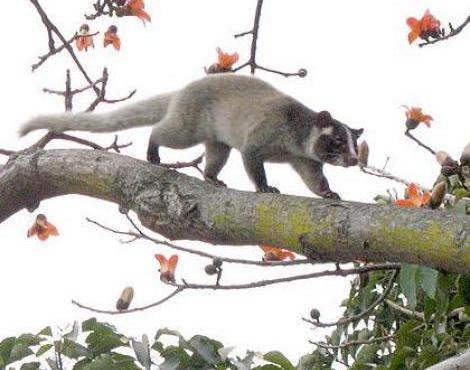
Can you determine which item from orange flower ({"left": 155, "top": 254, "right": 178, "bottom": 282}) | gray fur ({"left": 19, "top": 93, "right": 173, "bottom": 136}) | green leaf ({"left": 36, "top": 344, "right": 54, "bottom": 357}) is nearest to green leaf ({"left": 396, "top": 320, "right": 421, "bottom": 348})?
orange flower ({"left": 155, "top": 254, "right": 178, "bottom": 282})

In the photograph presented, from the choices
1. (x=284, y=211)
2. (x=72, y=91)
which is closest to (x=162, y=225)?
(x=284, y=211)

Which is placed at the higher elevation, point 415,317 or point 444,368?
point 444,368

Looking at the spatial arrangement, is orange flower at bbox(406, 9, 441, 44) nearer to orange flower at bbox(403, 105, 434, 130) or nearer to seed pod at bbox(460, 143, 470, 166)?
orange flower at bbox(403, 105, 434, 130)

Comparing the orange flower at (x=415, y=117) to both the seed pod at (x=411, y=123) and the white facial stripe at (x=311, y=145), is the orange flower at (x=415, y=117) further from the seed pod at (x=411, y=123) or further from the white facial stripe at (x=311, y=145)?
the white facial stripe at (x=311, y=145)

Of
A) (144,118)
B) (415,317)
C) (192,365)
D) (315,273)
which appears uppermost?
(315,273)

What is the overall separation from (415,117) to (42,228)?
174 cm

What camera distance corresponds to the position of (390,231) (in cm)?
227

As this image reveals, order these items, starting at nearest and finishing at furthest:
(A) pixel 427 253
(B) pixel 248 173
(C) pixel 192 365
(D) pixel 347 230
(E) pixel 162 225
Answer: (A) pixel 427 253 → (D) pixel 347 230 → (E) pixel 162 225 → (C) pixel 192 365 → (B) pixel 248 173

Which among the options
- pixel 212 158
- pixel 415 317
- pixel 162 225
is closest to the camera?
pixel 162 225

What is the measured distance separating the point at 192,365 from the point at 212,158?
1.51 meters

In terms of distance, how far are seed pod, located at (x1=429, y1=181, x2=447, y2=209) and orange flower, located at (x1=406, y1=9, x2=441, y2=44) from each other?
1.45 m

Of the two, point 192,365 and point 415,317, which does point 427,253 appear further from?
point 192,365

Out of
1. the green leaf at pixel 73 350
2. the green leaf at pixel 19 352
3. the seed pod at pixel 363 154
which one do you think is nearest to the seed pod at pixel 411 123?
the seed pod at pixel 363 154

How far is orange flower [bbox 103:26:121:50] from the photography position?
4715mm
